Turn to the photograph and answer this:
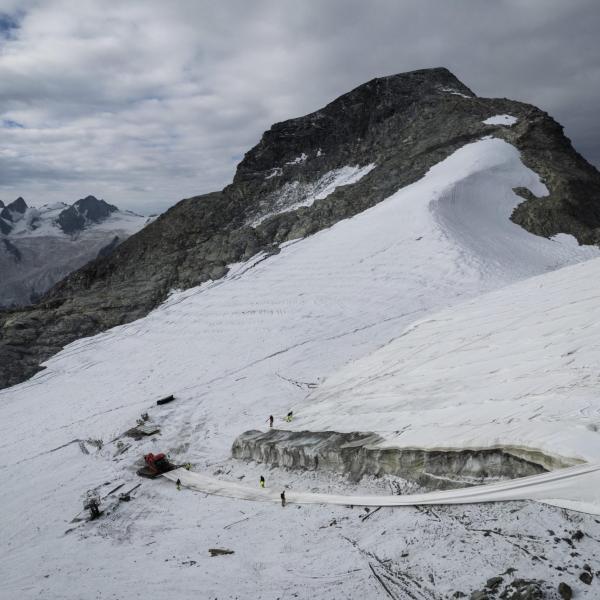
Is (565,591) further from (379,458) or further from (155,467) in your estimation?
(155,467)

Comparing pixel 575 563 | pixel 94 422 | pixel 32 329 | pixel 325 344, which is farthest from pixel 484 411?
pixel 32 329

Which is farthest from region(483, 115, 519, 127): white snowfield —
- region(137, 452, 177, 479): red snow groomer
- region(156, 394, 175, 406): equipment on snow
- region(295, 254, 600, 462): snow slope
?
region(137, 452, 177, 479): red snow groomer

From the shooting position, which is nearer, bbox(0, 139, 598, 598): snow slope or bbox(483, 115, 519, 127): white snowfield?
bbox(0, 139, 598, 598): snow slope

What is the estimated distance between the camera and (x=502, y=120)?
55.0 meters

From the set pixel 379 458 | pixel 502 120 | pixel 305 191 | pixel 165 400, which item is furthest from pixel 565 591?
pixel 305 191

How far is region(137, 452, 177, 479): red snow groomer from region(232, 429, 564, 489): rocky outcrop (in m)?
2.62

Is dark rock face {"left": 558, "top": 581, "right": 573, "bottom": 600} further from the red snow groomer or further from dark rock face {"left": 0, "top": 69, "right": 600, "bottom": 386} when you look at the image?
dark rock face {"left": 0, "top": 69, "right": 600, "bottom": 386}

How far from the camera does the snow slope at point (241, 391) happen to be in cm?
1006

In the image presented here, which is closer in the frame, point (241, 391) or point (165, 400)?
point (241, 391)

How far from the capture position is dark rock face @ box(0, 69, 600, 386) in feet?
141

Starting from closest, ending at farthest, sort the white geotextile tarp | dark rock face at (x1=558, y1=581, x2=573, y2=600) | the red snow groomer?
dark rock face at (x1=558, y1=581, x2=573, y2=600) < the white geotextile tarp < the red snow groomer

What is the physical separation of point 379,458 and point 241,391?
14.1m

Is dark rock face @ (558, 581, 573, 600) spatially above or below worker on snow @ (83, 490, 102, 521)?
above

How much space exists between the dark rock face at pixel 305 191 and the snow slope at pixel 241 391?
2718 millimetres
